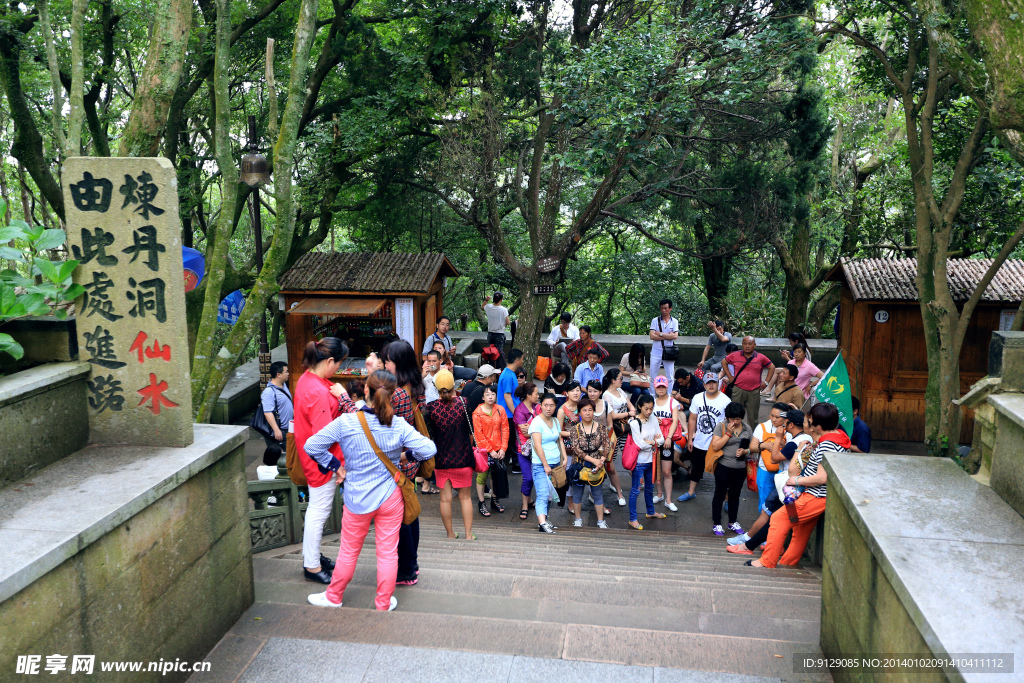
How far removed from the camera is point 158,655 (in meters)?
3.56

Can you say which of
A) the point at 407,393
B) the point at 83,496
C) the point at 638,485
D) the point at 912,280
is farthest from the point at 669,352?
the point at 83,496

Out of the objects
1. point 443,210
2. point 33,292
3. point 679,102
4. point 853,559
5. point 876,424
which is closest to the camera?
point 853,559

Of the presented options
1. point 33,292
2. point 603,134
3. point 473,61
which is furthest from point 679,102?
point 33,292

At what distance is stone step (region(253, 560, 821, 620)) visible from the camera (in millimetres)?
4879

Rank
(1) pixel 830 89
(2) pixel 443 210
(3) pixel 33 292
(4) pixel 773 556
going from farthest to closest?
(1) pixel 830 89 < (2) pixel 443 210 < (4) pixel 773 556 < (3) pixel 33 292

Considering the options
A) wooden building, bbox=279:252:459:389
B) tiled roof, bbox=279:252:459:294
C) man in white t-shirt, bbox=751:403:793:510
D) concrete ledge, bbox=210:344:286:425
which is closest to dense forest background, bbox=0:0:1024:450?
tiled roof, bbox=279:252:459:294

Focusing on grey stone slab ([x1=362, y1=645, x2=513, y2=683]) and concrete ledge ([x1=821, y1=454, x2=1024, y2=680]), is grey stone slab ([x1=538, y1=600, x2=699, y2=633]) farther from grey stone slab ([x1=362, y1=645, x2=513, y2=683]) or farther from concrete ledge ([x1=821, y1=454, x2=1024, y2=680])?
concrete ledge ([x1=821, y1=454, x2=1024, y2=680])

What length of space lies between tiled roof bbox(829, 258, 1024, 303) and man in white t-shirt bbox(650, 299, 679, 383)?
9.12ft

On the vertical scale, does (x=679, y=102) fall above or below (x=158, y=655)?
above

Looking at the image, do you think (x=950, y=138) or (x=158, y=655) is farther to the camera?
(x=950, y=138)

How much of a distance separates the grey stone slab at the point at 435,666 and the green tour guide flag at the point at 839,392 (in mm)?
5444

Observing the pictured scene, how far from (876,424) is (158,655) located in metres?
10.7

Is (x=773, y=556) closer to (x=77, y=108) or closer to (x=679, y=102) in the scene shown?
(x=679, y=102)

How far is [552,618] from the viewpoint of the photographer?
15.1ft
